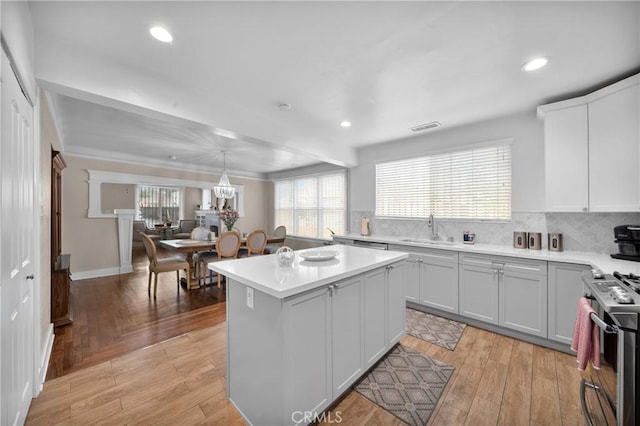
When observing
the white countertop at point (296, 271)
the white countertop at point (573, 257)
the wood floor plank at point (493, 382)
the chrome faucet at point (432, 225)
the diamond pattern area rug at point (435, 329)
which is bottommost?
the wood floor plank at point (493, 382)

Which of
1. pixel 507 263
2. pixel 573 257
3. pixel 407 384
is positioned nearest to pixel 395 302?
pixel 407 384

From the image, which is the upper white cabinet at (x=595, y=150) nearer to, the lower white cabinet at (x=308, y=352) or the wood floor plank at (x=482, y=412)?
the wood floor plank at (x=482, y=412)

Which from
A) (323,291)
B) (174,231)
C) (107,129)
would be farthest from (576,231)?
(174,231)

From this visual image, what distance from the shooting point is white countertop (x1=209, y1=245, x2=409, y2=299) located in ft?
4.66

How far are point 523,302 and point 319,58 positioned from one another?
308 centimetres

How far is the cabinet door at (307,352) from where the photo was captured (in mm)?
1393

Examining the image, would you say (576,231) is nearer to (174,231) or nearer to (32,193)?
(32,193)

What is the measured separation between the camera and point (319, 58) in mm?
1992

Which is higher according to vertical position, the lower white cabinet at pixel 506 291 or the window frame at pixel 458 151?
the window frame at pixel 458 151

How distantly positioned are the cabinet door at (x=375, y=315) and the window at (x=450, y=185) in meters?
2.11

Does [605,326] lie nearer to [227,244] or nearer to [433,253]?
[433,253]

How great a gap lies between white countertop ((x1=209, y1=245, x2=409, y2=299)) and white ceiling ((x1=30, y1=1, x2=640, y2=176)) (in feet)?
5.17

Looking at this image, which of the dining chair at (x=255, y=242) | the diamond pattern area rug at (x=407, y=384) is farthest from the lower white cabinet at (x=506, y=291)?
the dining chair at (x=255, y=242)

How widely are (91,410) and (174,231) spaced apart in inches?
327
